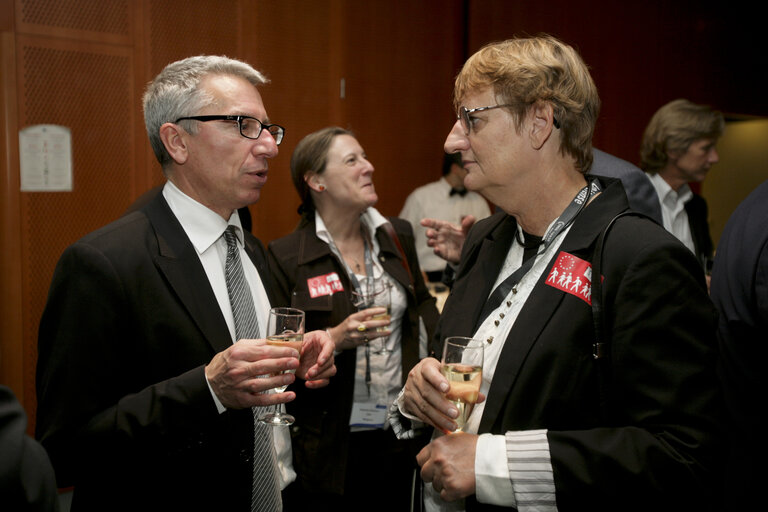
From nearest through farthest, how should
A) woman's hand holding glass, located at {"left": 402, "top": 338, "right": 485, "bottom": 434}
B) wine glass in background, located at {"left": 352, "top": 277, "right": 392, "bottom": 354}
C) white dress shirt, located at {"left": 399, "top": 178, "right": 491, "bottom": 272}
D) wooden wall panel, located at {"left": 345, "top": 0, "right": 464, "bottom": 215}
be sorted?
1. woman's hand holding glass, located at {"left": 402, "top": 338, "right": 485, "bottom": 434}
2. wine glass in background, located at {"left": 352, "top": 277, "right": 392, "bottom": 354}
3. wooden wall panel, located at {"left": 345, "top": 0, "right": 464, "bottom": 215}
4. white dress shirt, located at {"left": 399, "top": 178, "right": 491, "bottom": 272}

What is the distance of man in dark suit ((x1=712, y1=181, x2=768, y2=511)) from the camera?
205 cm

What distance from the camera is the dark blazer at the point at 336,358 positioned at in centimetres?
269

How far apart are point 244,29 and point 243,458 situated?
3.87m

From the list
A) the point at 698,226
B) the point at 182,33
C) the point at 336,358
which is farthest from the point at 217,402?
the point at 698,226

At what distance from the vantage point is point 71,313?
1505 millimetres

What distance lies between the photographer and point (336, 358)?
2.77 m

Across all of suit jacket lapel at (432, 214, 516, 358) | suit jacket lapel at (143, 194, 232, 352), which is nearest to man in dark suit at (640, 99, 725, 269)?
suit jacket lapel at (432, 214, 516, 358)

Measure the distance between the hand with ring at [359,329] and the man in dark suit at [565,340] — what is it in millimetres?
839

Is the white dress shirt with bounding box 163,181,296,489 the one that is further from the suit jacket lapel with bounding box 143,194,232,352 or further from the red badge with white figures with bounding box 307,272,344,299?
the red badge with white figures with bounding box 307,272,344,299

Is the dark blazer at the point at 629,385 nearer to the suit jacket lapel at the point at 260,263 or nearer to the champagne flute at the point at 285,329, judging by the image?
the champagne flute at the point at 285,329

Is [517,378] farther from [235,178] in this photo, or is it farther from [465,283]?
[235,178]

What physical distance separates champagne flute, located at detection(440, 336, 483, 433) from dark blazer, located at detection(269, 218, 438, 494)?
4.26ft

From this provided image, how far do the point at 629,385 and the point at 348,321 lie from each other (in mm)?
1396

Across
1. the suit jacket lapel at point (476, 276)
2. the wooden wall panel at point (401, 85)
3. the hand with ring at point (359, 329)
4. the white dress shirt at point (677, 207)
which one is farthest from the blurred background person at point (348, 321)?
the wooden wall panel at point (401, 85)
